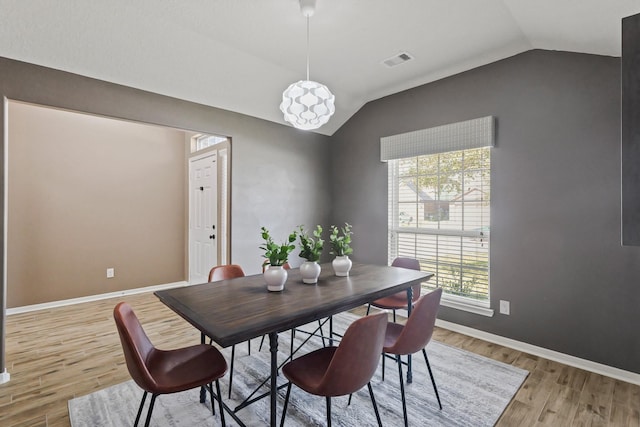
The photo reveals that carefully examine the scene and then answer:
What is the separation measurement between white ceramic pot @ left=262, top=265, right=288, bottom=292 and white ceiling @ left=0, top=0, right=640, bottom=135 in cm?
189

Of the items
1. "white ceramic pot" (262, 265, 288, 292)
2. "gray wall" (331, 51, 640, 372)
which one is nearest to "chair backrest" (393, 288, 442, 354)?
"white ceramic pot" (262, 265, 288, 292)

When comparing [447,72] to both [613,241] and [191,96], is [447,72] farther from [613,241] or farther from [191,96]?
[191,96]

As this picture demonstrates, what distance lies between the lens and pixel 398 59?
314 centimetres

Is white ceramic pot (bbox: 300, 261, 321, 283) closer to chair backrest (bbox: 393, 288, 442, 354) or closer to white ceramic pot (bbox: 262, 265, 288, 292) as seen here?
white ceramic pot (bbox: 262, 265, 288, 292)

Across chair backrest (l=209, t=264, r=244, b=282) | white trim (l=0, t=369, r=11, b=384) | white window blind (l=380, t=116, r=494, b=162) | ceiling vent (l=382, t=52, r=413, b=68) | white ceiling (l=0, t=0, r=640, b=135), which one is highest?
ceiling vent (l=382, t=52, r=413, b=68)

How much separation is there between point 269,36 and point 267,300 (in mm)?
2213

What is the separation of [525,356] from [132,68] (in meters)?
4.33

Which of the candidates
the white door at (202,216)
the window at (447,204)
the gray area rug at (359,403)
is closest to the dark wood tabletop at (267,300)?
the gray area rug at (359,403)

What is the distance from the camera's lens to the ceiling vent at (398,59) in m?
3.06

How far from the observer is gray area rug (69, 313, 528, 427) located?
1.94m

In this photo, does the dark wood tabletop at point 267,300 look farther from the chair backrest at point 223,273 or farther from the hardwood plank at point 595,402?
the hardwood plank at point 595,402

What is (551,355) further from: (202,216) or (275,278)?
(202,216)

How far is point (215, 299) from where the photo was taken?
6.00ft

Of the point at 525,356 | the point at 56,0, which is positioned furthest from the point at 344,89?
the point at 525,356
